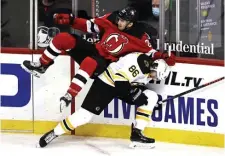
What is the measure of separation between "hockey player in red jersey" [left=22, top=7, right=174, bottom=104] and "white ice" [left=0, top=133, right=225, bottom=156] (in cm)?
Answer: 51

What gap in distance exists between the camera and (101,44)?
12.0 feet

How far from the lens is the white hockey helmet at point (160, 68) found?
3557 millimetres

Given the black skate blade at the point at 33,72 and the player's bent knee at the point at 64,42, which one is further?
the black skate blade at the point at 33,72

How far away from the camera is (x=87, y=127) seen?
3.99m

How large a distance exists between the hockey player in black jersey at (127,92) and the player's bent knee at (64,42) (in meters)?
0.30

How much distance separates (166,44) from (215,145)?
2.64 feet

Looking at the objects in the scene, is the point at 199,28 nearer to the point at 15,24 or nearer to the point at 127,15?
the point at 127,15

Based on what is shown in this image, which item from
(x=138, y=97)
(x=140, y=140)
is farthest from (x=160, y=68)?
(x=140, y=140)

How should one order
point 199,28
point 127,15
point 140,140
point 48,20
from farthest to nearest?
point 48,20 → point 199,28 → point 140,140 → point 127,15

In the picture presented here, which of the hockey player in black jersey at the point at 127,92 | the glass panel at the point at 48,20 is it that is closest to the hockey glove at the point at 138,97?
the hockey player in black jersey at the point at 127,92

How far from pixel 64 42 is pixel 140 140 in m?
0.85

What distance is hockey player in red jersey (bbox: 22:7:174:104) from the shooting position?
357 centimetres

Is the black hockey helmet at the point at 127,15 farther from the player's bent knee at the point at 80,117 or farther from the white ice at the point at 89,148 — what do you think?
the white ice at the point at 89,148

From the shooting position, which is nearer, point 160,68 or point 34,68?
point 160,68
